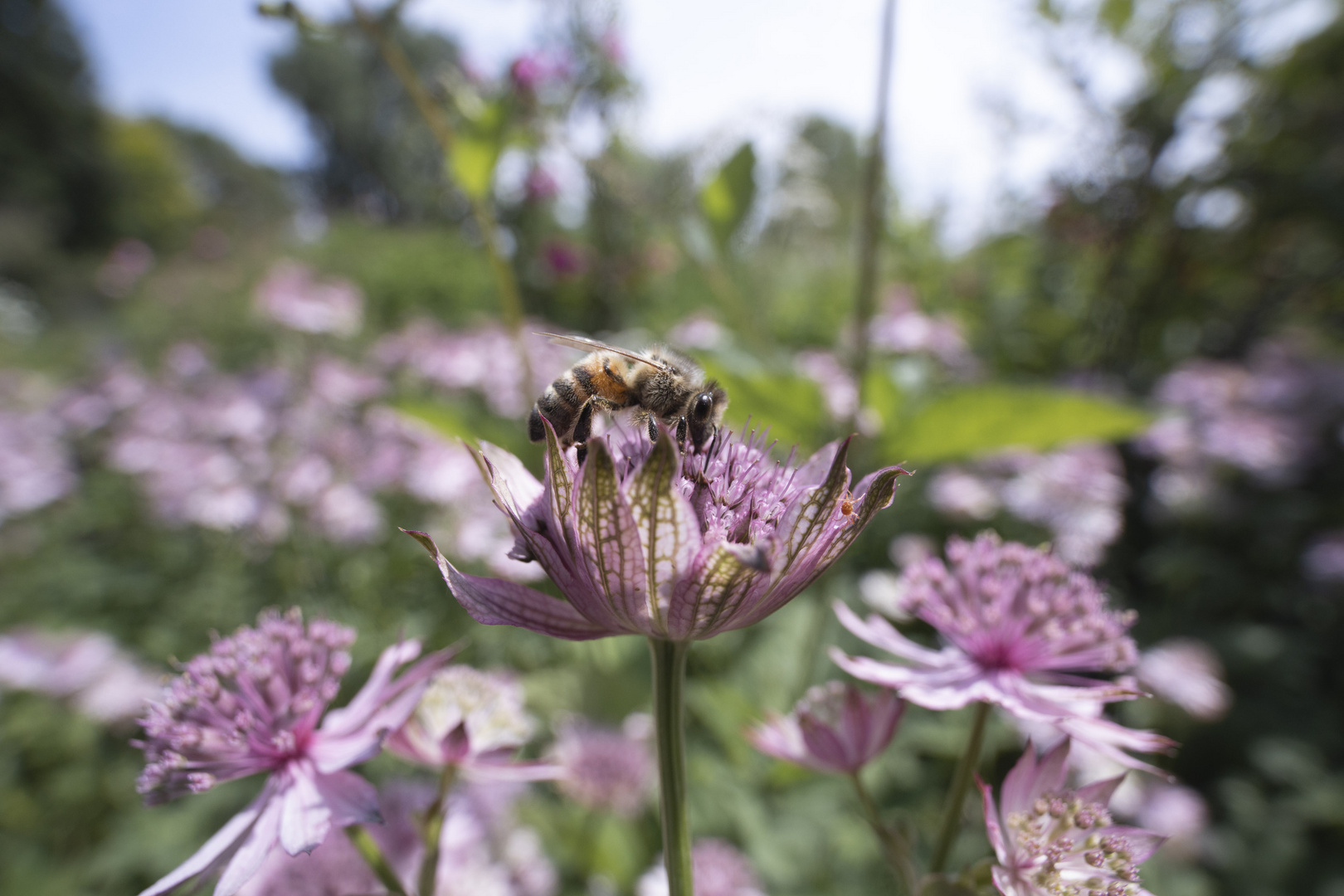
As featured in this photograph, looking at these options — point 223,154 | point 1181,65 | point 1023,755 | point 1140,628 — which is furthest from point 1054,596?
point 223,154

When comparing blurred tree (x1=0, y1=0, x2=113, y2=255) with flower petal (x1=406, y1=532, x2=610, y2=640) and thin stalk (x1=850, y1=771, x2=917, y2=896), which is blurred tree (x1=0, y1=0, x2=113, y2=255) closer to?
flower petal (x1=406, y1=532, x2=610, y2=640)

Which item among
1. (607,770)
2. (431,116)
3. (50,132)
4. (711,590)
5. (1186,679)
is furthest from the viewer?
(50,132)

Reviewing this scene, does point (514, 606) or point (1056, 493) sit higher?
point (1056, 493)

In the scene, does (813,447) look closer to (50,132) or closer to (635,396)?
(635,396)

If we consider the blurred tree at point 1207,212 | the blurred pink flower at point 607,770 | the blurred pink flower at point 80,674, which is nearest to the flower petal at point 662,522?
the blurred pink flower at point 607,770

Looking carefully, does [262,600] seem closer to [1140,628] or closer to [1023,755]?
[1023,755]

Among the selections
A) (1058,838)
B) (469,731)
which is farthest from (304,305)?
(1058,838)
